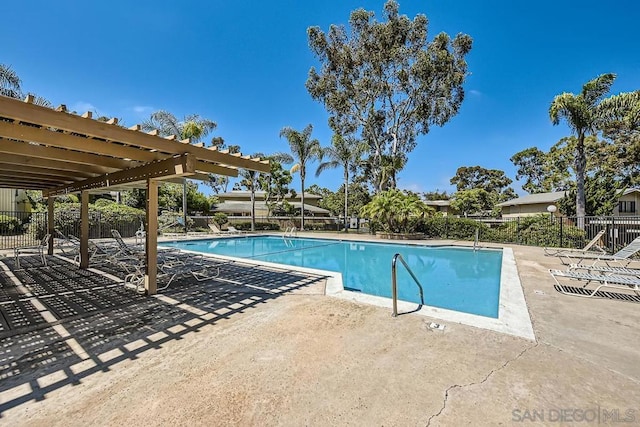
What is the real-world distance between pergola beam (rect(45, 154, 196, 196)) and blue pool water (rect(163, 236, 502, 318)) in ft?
15.9

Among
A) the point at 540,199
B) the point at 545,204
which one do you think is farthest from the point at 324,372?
the point at 540,199

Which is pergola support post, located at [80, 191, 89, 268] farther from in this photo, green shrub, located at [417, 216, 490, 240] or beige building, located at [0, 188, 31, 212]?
beige building, located at [0, 188, 31, 212]

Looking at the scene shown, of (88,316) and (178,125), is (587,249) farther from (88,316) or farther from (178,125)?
(178,125)

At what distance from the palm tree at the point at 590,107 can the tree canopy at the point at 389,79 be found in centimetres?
659

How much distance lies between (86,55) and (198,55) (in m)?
4.98

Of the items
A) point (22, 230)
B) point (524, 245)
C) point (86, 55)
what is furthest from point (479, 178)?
point (22, 230)

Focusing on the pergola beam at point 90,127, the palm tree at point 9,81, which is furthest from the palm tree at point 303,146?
the pergola beam at point 90,127

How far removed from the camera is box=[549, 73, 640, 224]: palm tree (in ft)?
52.9

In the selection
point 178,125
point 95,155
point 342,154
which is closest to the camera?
point 95,155

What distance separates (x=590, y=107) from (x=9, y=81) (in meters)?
33.7

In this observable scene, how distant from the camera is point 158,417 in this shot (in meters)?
2.14

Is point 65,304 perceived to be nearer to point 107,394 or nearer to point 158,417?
point 107,394

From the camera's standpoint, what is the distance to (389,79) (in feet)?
70.7

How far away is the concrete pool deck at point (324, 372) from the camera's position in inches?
86.6
